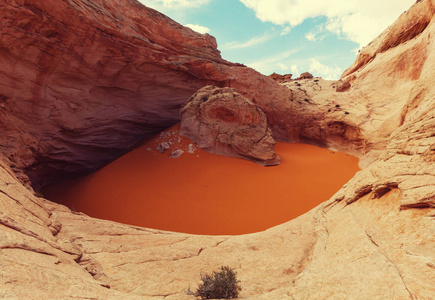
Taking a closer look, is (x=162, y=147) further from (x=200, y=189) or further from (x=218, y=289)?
(x=218, y=289)

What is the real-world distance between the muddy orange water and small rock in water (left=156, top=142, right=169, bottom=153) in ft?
0.67

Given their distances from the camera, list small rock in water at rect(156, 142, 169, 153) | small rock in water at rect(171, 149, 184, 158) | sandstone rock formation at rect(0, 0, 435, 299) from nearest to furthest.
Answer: sandstone rock formation at rect(0, 0, 435, 299), small rock in water at rect(171, 149, 184, 158), small rock in water at rect(156, 142, 169, 153)

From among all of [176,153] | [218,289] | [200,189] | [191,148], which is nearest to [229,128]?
[191,148]

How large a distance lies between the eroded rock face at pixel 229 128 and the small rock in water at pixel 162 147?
45.1 inches

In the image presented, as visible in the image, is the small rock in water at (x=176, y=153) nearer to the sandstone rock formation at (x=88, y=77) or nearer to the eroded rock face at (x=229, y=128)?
the eroded rock face at (x=229, y=128)

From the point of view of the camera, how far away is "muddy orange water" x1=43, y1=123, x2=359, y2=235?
650cm

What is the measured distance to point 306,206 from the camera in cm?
686

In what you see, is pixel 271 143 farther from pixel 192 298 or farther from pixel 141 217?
pixel 192 298

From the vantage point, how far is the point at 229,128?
977cm

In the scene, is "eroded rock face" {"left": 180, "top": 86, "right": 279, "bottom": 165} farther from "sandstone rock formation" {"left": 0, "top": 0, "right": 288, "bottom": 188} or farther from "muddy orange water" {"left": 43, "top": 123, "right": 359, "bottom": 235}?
"sandstone rock formation" {"left": 0, "top": 0, "right": 288, "bottom": 188}

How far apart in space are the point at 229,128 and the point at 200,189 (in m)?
3.33

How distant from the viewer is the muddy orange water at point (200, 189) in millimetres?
6504

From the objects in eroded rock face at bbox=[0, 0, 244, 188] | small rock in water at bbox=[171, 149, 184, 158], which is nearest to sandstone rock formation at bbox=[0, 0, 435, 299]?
eroded rock face at bbox=[0, 0, 244, 188]

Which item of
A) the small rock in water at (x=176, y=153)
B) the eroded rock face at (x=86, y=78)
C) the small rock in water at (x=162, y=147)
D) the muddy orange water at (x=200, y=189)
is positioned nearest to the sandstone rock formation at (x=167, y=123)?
the eroded rock face at (x=86, y=78)
